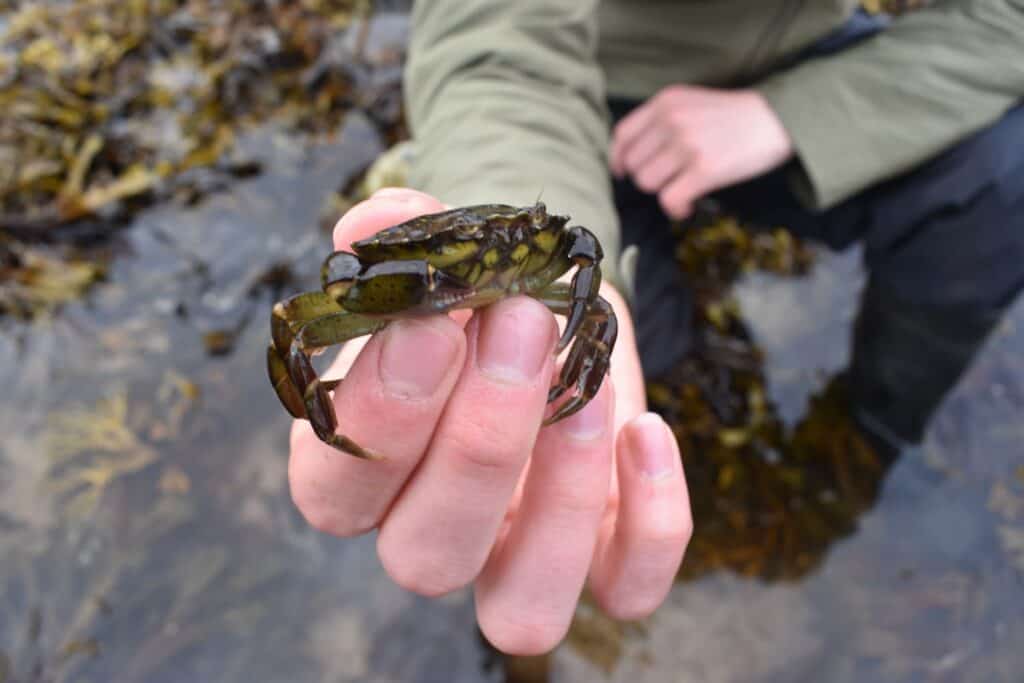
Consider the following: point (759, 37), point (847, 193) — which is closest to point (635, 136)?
point (759, 37)

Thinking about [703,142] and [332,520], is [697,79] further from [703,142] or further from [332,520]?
[332,520]

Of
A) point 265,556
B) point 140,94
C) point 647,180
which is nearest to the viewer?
point 647,180

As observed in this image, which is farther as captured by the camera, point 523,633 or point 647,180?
point 647,180

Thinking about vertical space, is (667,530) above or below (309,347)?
below

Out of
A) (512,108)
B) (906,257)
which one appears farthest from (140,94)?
(906,257)

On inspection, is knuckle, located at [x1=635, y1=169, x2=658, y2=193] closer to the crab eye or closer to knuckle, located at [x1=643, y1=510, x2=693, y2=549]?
knuckle, located at [x1=643, y1=510, x2=693, y2=549]

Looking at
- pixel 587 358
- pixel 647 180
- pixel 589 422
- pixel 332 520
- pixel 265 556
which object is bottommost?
pixel 265 556

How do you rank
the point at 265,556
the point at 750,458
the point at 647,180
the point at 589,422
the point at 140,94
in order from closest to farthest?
1. the point at 589,422
2. the point at 647,180
3. the point at 265,556
4. the point at 750,458
5. the point at 140,94

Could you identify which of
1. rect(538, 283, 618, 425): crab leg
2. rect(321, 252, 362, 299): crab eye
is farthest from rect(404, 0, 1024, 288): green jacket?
rect(321, 252, 362, 299): crab eye
